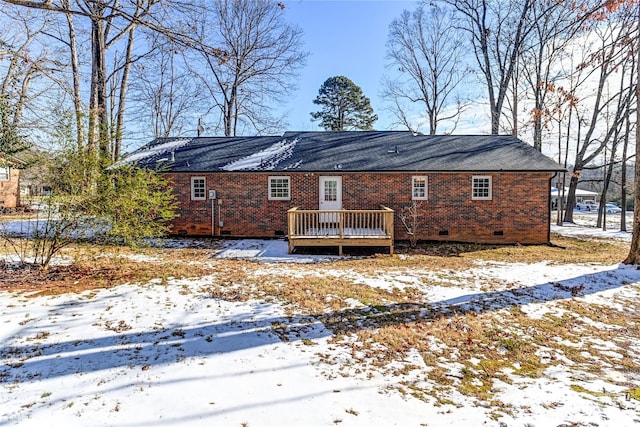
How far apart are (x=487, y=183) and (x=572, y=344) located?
8.96 m

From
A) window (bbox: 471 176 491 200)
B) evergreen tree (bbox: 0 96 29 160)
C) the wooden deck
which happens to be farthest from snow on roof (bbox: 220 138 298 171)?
window (bbox: 471 176 491 200)

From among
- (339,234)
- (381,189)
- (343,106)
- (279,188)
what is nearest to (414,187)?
(381,189)

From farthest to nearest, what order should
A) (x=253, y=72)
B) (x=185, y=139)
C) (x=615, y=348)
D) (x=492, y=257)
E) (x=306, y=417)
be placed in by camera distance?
(x=253, y=72)
(x=185, y=139)
(x=492, y=257)
(x=615, y=348)
(x=306, y=417)

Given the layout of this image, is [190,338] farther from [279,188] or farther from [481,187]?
[481,187]

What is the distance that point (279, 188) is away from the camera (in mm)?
13062

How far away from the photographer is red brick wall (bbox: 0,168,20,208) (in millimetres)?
22156

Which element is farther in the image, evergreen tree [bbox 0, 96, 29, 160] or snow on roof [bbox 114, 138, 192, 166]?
snow on roof [bbox 114, 138, 192, 166]

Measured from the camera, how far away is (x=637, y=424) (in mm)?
2949

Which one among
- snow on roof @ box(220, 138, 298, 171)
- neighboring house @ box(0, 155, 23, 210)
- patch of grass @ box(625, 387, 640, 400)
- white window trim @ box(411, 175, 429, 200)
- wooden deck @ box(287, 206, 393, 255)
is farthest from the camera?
neighboring house @ box(0, 155, 23, 210)

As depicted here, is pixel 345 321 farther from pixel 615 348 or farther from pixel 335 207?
pixel 335 207

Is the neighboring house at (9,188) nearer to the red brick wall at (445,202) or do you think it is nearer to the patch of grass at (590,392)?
the red brick wall at (445,202)

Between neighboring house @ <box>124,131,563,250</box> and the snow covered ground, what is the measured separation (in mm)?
7166

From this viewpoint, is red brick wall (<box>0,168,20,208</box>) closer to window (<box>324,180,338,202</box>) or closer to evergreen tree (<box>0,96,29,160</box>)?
evergreen tree (<box>0,96,29,160</box>)

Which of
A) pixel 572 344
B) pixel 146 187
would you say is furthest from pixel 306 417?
pixel 146 187
